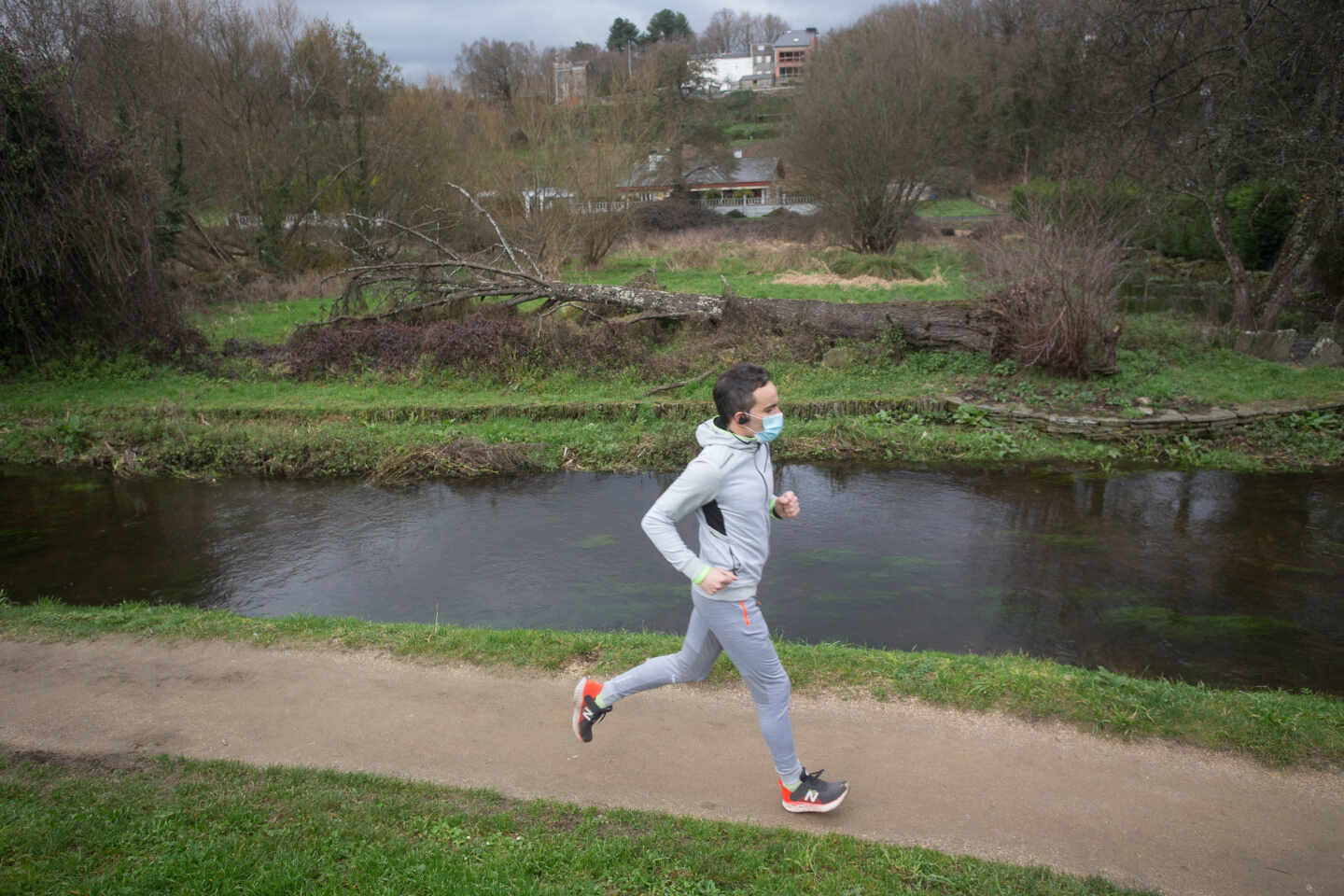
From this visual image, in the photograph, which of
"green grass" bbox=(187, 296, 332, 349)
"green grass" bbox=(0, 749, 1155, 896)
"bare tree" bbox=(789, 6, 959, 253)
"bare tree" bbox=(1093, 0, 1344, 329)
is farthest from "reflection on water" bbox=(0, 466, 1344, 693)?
"bare tree" bbox=(789, 6, 959, 253)

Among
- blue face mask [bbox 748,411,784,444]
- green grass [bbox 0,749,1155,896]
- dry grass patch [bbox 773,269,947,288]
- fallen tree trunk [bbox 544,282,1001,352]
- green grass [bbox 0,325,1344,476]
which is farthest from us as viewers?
dry grass patch [bbox 773,269,947,288]

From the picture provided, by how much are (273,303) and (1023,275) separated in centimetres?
1896

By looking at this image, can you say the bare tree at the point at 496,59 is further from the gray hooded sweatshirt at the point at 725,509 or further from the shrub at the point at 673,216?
the gray hooded sweatshirt at the point at 725,509

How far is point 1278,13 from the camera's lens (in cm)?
1288

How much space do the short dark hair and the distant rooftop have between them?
420ft

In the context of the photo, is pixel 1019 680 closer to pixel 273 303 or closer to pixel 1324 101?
pixel 1324 101

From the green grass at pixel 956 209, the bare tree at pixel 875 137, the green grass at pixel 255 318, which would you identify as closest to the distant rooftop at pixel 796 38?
the green grass at pixel 956 209

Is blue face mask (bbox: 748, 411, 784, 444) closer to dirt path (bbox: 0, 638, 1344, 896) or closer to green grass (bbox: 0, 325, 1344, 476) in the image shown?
dirt path (bbox: 0, 638, 1344, 896)

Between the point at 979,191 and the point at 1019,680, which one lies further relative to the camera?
the point at 979,191

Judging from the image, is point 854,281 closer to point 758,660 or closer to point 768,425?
point 768,425

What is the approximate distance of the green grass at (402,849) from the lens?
134 inches

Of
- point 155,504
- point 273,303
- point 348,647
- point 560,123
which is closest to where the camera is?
point 348,647

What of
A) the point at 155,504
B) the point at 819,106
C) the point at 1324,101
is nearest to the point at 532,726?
the point at 155,504

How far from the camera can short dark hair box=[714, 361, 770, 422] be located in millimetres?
3844
